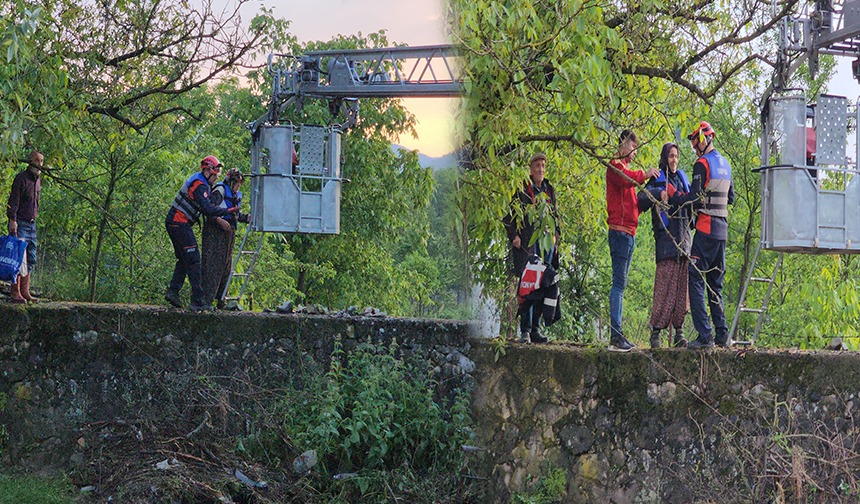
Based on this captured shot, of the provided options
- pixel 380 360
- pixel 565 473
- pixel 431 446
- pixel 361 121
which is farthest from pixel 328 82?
pixel 361 121

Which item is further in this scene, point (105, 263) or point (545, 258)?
point (105, 263)

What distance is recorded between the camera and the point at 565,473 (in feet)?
16.4

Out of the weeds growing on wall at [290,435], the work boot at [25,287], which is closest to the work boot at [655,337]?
the weeds growing on wall at [290,435]

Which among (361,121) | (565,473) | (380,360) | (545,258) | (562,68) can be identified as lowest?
(565,473)

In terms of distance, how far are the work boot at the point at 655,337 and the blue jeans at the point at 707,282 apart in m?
0.26

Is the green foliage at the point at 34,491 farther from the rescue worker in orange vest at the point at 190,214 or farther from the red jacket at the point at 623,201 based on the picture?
the red jacket at the point at 623,201

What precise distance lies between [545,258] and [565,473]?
1.40 meters

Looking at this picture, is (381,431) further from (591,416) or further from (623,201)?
(623,201)

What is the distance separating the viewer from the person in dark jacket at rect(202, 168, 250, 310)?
7277mm

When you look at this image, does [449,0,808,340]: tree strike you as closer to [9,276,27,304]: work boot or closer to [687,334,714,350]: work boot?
[687,334,714,350]: work boot

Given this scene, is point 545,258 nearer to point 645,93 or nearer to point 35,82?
point 645,93

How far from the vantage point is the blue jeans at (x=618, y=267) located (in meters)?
5.34

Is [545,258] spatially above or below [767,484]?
above

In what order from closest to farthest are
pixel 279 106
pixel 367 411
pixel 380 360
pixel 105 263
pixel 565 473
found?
pixel 565 473 → pixel 367 411 → pixel 380 360 → pixel 279 106 → pixel 105 263
